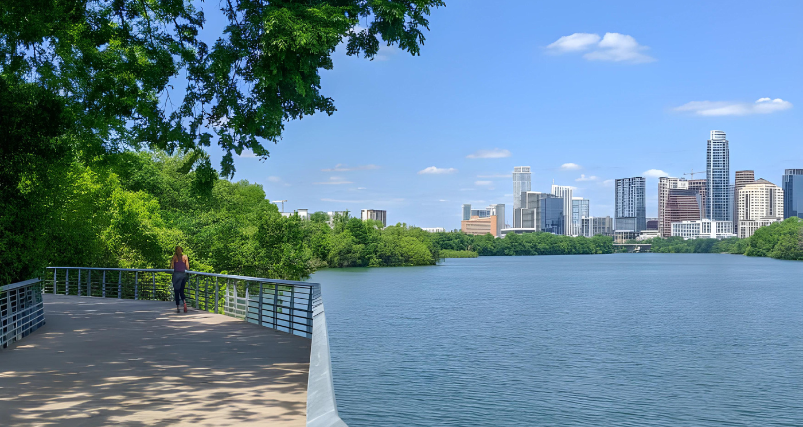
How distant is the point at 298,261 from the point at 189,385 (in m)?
51.6

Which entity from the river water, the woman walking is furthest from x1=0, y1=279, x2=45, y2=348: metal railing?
the river water

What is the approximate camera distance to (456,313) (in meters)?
43.6

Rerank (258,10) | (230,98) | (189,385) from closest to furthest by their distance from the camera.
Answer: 1. (189,385)
2. (258,10)
3. (230,98)

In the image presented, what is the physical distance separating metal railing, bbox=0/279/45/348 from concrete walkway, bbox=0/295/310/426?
0.78ft

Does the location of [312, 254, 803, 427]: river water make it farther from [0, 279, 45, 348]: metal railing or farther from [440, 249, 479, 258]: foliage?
[440, 249, 479, 258]: foliage

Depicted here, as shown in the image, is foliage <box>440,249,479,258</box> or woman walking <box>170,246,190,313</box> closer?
woman walking <box>170,246,190,313</box>

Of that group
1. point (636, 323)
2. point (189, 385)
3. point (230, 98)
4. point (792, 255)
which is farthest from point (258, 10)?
point (792, 255)

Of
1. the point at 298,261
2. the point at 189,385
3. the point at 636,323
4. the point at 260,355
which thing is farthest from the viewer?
the point at 298,261

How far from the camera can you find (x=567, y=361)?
27.4 m

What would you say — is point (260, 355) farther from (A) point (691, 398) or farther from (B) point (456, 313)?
(B) point (456, 313)

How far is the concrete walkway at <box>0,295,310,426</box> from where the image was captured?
7.07 m

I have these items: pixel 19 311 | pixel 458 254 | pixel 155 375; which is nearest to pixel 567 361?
pixel 19 311

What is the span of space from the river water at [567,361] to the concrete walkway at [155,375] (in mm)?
7307

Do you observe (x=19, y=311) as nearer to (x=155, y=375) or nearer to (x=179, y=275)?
(x=179, y=275)
